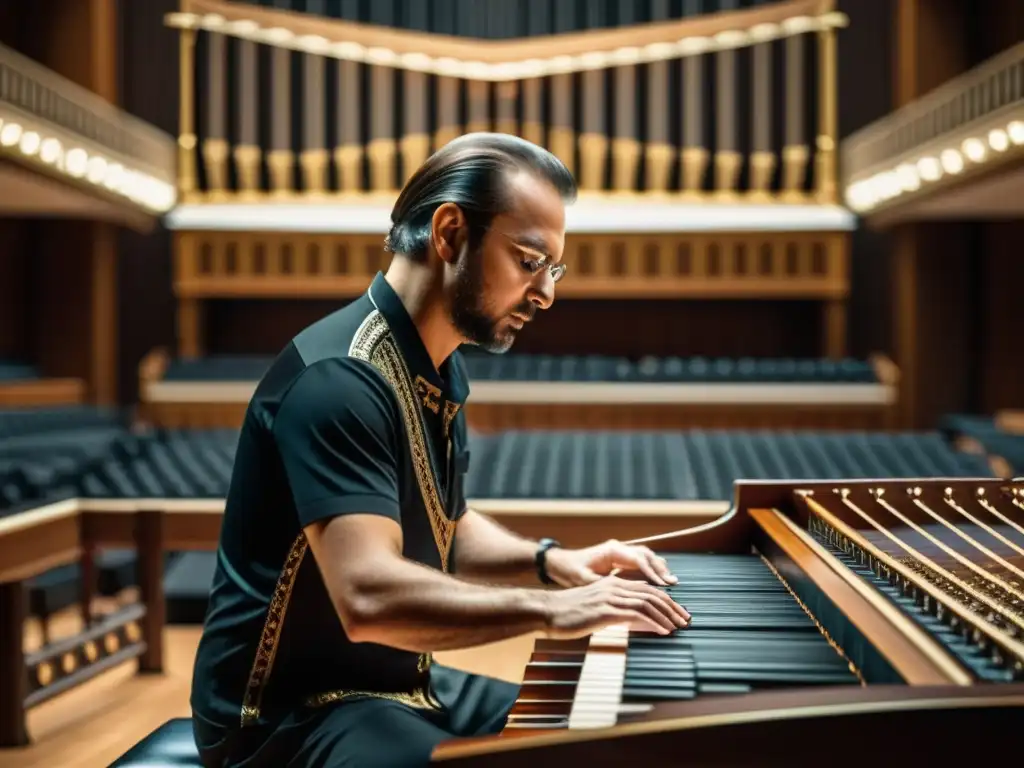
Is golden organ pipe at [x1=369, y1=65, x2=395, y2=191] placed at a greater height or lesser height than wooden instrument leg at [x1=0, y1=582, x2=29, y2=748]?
greater

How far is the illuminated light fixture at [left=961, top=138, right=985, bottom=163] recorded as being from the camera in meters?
4.56

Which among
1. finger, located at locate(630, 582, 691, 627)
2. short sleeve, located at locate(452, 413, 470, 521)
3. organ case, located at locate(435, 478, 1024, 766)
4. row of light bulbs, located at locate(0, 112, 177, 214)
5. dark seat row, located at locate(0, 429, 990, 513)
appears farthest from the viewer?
row of light bulbs, located at locate(0, 112, 177, 214)

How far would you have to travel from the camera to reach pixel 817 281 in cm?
607

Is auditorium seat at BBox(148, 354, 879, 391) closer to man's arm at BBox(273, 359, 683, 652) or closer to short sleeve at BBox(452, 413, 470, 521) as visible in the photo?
short sleeve at BBox(452, 413, 470, 521)

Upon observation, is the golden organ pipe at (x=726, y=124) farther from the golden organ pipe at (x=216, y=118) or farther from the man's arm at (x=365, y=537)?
the man's arm at (x=365, y=537)

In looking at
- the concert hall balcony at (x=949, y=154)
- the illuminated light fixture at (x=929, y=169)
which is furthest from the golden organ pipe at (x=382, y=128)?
the illuminated light fixture at (x=929, y=169)

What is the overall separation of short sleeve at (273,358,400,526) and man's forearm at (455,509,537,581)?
0.47 meters

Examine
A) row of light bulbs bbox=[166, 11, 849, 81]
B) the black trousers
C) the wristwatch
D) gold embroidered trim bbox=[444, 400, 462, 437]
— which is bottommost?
the black trousers

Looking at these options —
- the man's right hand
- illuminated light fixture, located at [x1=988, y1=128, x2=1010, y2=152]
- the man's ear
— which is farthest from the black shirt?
illuminated light fixture, located at [x1=988, y1=128, x2=1010, y2=152]

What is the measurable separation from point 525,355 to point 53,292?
9.72 ft

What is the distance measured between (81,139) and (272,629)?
4.77 meters

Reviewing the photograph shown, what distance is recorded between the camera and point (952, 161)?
4.85 m

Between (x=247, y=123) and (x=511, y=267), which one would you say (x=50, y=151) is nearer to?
(x=247, y=123)

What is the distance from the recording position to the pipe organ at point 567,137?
6129mm
